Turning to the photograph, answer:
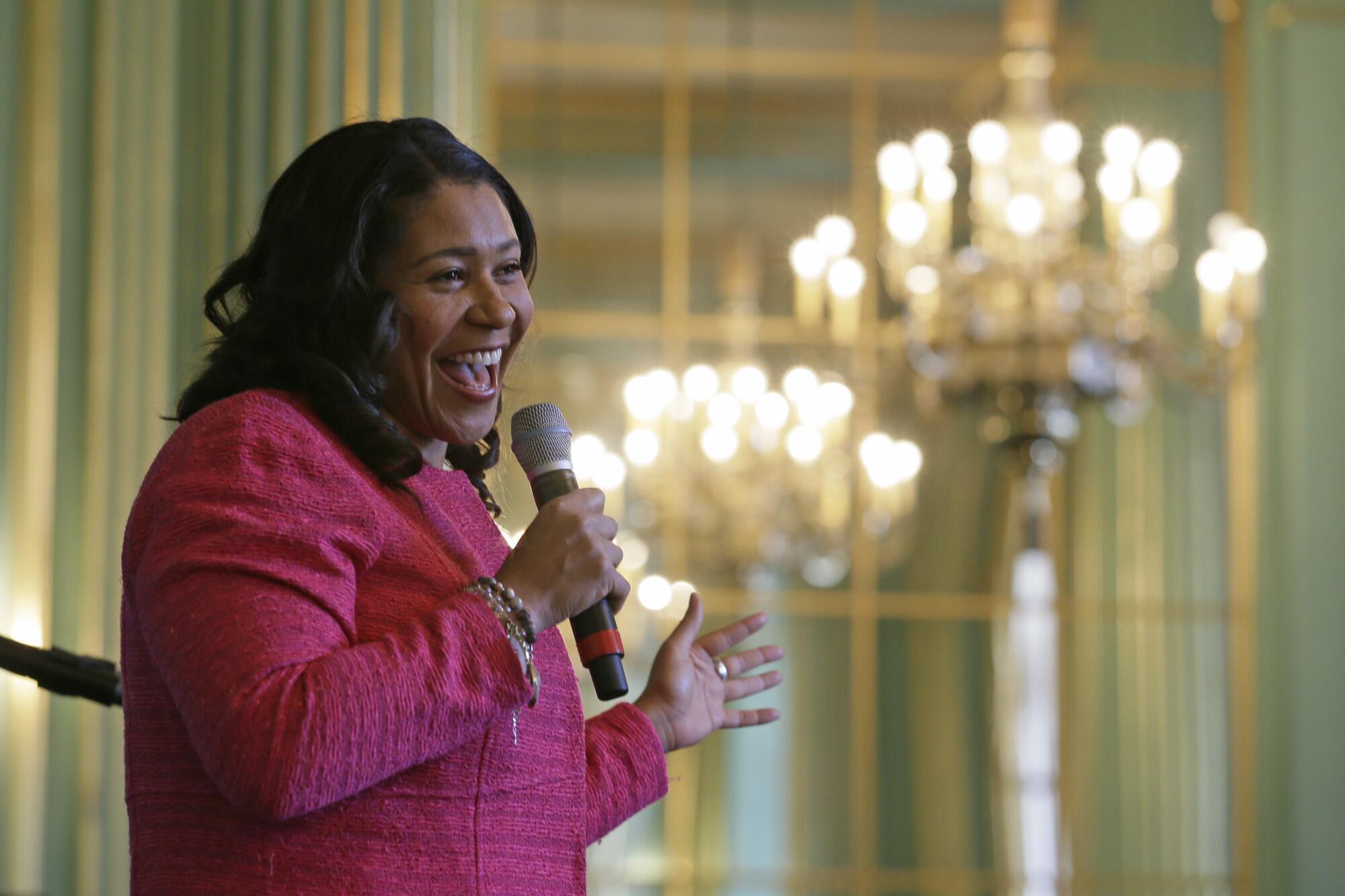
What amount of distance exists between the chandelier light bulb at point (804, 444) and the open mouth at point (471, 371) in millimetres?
4600

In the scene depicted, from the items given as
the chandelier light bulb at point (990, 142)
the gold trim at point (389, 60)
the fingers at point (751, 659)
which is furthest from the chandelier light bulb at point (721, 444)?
the fingers at point (751, 659)

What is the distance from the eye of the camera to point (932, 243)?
5.06 meters

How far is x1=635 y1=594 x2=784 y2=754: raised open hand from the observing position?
1.98 metres

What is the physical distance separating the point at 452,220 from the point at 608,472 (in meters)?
4.56

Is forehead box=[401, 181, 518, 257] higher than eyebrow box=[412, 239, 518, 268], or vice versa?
forehead box=[401, 181, 518, 257]

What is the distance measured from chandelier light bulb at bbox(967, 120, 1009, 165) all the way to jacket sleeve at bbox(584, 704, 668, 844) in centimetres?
342

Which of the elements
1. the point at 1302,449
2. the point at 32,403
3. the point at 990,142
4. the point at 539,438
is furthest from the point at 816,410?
the point at 539,438

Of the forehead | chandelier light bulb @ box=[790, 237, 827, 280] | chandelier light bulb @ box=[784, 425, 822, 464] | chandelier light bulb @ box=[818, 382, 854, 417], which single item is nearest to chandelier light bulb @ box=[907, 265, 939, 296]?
chandelier light bulb @ box=[790, 237, 827, 280]

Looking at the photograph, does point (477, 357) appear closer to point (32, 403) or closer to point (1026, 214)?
point (32, 403)

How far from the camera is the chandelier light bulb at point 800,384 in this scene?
6.20 meters

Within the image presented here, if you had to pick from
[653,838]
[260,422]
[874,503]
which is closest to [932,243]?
[874,503]

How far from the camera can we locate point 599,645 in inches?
62.1

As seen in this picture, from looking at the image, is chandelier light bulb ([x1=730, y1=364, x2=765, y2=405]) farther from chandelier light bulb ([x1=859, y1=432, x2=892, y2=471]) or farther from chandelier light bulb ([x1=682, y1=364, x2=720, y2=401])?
chandelier light bulb ([x1=859, y1=432, x2=892, y2=471])

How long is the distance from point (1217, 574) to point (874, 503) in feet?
5.42
